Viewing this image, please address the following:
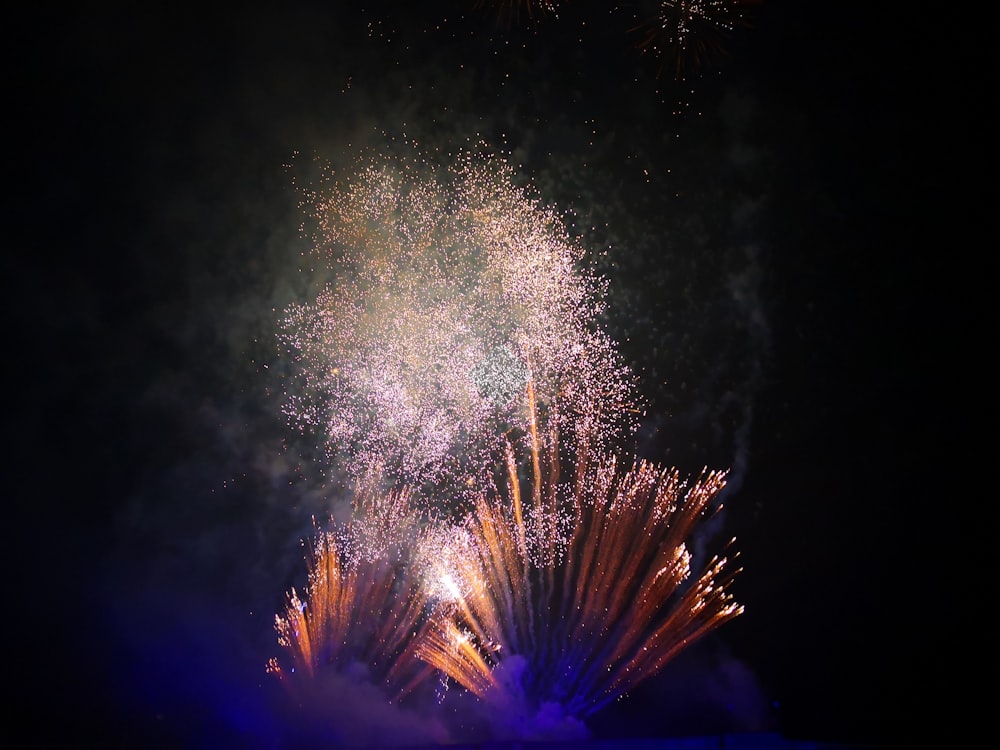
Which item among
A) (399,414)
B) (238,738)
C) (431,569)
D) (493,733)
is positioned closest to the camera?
(399,414)

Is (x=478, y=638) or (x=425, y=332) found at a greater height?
(x=425, y=332)

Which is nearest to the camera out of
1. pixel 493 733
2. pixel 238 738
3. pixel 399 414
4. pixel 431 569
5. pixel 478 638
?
pixel 399 414

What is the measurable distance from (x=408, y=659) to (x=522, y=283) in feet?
40.4

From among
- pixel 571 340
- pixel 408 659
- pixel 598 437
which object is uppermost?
pixel 571 340

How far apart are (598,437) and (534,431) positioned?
1168mm

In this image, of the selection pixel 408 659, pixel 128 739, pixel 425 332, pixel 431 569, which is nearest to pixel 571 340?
pixel 425 332

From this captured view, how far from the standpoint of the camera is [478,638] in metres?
15.9

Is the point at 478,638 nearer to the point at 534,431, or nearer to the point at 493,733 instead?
the point at 493,733

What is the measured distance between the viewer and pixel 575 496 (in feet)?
43.3

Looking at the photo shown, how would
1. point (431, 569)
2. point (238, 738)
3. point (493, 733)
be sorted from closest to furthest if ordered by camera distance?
point (431, 569), point (238, 738), point (493, 733)

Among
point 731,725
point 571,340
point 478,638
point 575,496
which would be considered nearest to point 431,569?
point 478,638

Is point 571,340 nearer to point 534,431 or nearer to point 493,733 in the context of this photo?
point 534,431

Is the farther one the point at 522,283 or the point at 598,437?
the point at 598,437

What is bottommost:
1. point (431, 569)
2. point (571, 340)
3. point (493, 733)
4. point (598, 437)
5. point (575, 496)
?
point (493, 733)
